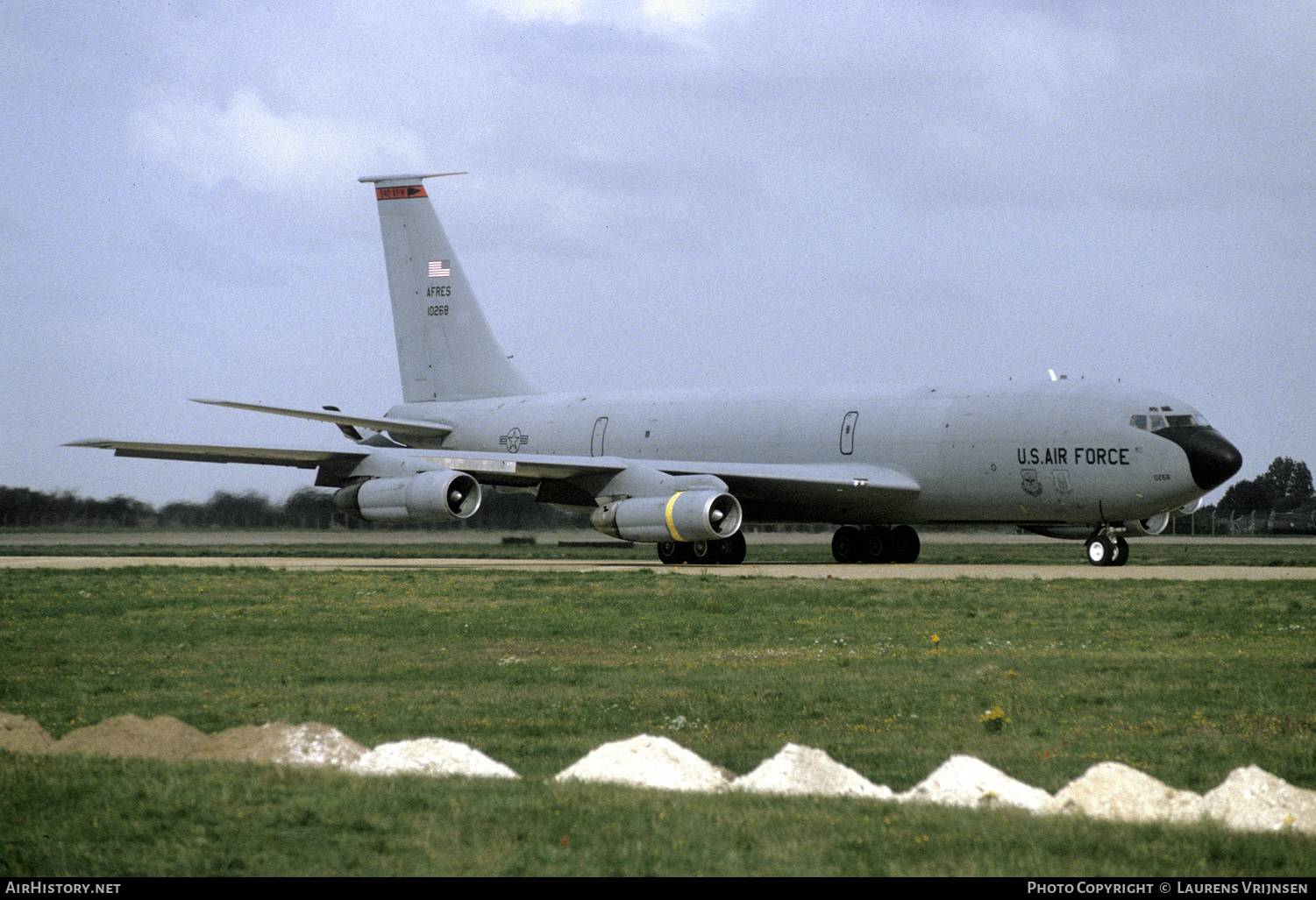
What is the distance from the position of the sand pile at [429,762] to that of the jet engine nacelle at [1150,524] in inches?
838

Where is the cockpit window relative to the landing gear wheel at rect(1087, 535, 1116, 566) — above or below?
above

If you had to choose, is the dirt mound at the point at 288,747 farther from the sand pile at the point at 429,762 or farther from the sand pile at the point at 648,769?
the sand pile at the point at 648,769

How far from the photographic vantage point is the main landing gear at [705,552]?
2784 centimetres

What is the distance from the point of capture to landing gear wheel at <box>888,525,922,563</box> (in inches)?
1162

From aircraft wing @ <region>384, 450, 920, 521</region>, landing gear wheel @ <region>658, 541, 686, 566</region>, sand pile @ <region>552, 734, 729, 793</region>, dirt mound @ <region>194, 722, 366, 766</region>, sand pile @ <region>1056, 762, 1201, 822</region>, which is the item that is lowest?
dirt mound @ <region>194, 722, 366, 766</region>

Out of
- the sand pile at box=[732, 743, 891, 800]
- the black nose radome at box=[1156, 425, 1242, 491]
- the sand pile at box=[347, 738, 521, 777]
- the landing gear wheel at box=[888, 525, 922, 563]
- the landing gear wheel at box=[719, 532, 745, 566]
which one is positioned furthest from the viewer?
the landing gear wheel at box=[888, 525, 922, 563]

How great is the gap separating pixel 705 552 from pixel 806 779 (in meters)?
21.5

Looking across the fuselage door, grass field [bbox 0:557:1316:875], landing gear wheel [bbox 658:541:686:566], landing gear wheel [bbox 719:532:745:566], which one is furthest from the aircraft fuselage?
grass field [bbox 0:557:1316:875]

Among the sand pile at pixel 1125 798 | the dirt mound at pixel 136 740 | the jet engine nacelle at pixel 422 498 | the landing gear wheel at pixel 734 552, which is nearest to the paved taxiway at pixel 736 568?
the landing gear wheel at pixel 734 552

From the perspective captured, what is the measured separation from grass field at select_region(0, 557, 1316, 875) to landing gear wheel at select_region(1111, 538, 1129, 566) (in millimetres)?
6502

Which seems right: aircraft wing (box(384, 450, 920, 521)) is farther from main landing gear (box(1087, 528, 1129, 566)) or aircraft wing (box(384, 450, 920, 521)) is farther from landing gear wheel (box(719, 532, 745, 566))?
main landing gear (box(1087, 528, 1129, 566))

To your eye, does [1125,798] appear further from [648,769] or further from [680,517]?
[680,517]

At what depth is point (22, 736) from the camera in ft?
24.9

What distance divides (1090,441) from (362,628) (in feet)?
50.4
